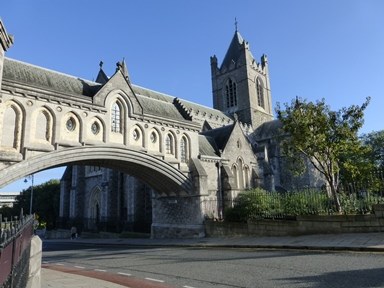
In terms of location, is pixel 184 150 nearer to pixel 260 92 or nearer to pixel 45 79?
pixel 45 79

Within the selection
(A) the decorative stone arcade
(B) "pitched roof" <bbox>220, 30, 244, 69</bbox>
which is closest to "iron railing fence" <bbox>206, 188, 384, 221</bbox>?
(A) the decorative stone arcade

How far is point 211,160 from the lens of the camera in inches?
946

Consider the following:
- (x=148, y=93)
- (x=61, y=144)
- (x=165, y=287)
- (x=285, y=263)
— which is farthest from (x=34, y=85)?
(x=148, y=93)

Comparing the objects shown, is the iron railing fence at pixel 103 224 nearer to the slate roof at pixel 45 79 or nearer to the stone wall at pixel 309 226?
the stone wall at pixel 309 226

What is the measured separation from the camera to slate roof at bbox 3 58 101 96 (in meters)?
15.3

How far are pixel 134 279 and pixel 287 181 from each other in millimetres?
36456

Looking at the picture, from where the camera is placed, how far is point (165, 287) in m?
7.42

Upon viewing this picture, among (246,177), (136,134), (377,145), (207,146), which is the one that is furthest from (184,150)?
(377,145)

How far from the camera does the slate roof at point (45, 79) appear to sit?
15.3m

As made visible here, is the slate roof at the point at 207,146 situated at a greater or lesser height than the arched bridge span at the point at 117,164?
greater

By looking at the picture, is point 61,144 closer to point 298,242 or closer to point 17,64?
point 17,64

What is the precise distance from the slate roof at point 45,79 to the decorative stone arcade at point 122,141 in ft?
0.18

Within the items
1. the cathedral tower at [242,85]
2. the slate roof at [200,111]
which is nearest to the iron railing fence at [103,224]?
the slate roof at [200,111]

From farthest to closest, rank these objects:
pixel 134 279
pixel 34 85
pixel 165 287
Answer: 1. pixel 34 85
2. pixel 134 279
3. pixel 165 287
